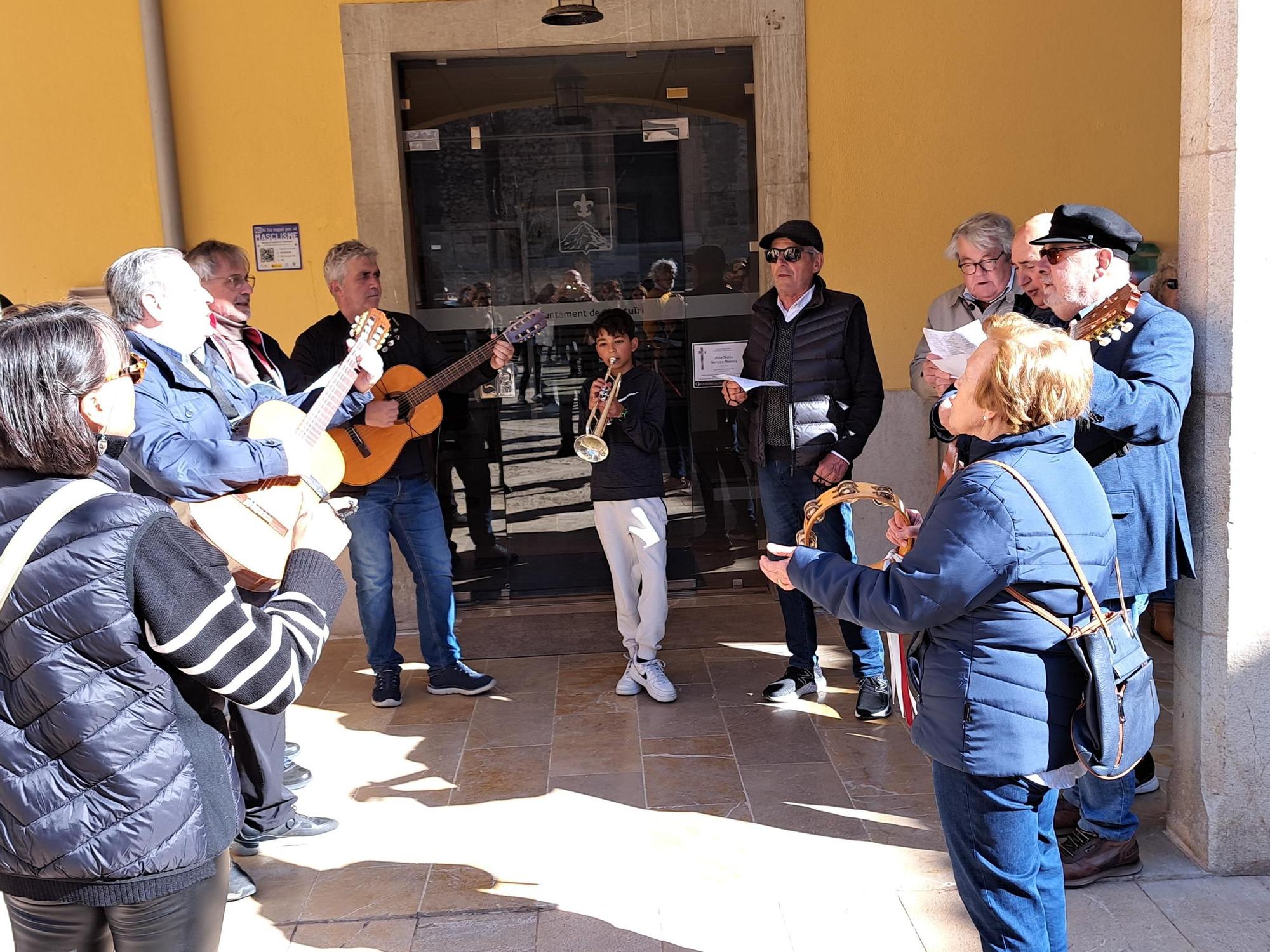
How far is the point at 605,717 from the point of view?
4.92 m

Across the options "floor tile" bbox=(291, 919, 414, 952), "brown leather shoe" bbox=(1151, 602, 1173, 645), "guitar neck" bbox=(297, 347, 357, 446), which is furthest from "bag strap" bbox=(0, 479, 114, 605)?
"brown leather shoe" bbox=(1151, 602, 1173, 645)

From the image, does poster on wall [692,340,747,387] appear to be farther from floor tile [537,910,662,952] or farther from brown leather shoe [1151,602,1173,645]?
floor tile [537,910,662,952]

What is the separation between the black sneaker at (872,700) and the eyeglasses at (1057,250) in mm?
2151

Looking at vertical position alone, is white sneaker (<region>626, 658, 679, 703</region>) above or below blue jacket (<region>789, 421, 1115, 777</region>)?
below

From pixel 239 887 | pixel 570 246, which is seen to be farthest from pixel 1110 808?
pixel 570 246

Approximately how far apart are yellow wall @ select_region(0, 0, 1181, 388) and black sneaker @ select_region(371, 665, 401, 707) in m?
2.03

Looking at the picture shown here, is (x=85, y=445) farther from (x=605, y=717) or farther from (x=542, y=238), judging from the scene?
(x=542, y=238)

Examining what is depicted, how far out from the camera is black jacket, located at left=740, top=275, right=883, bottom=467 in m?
4.77

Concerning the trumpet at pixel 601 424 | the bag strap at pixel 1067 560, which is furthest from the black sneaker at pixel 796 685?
the bag strap at pixel 1067 560

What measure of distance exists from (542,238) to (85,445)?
4.71 meters

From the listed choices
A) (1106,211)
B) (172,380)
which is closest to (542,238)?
(172,380)

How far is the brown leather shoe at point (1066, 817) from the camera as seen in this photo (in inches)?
141

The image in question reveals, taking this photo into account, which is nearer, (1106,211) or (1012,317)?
(1012,317)

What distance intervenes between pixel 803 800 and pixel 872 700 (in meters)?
0.84
